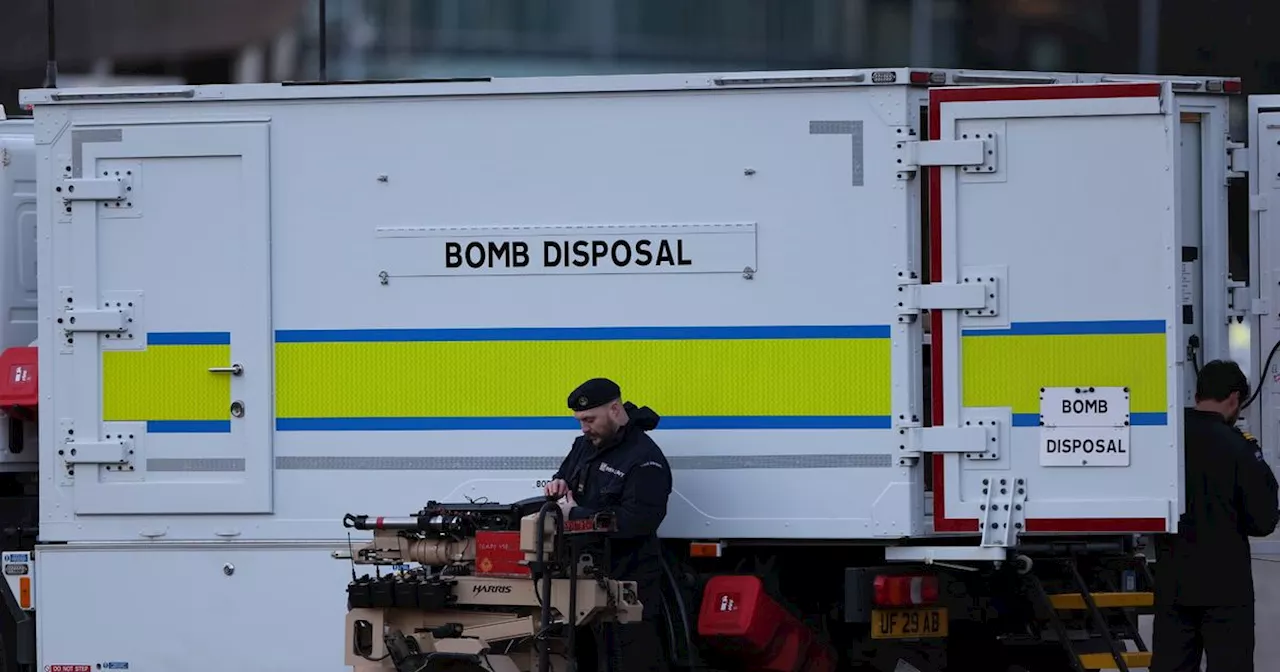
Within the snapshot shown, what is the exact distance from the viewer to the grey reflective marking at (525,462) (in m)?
6.96

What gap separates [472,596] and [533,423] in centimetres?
89

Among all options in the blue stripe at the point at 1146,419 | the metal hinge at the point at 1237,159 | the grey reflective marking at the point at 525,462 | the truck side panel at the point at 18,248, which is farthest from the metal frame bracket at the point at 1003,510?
the truck side panel at the point at 18,248

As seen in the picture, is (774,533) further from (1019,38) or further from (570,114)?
(1019,38)

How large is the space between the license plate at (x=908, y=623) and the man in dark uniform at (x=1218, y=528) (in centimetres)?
90

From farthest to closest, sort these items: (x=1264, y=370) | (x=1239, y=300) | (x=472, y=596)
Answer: (x=1264, y=370) → (x=1239, y=300) → (x=472, y=596)

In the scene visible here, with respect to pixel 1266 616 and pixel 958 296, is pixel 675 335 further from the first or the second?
pixel 1266 616

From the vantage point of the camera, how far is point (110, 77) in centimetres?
1421

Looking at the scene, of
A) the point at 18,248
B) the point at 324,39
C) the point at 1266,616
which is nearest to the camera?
the point at 18,248

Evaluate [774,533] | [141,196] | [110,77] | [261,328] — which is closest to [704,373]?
[774,533]

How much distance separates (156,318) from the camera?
7.32 metres

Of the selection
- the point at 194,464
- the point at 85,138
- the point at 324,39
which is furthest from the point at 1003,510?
the point at 324,39

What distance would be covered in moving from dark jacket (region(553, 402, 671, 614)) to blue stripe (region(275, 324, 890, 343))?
336 millimetres

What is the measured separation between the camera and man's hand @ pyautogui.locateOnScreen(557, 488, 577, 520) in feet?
21.2

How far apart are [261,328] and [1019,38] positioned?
8147mm
